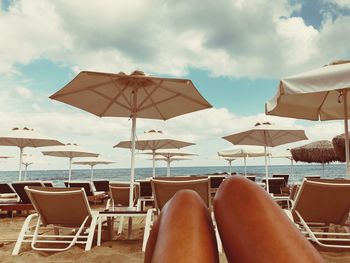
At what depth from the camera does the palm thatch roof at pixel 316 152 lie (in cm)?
1493

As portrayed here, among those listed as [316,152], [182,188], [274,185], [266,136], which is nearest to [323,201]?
[182,188]

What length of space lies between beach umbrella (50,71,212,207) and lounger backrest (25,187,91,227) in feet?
2.69

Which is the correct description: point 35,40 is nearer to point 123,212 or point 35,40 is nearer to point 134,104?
point 134,104

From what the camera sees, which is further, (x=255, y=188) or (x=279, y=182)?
(x=279, y=182)

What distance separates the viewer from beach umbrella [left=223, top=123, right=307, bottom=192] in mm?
7964

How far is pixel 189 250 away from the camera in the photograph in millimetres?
550

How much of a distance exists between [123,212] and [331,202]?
7.56 feet

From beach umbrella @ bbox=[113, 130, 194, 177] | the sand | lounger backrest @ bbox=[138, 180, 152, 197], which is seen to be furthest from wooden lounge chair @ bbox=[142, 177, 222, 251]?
beach umbrella @ bbox=[113, 130, 194, 177]

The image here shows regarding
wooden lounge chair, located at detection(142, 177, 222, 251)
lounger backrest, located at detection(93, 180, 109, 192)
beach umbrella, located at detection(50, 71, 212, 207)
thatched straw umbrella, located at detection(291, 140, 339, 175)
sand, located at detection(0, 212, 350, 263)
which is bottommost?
sand, located at detection(0, 212, 350, 263)

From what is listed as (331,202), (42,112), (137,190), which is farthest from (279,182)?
(42,112)

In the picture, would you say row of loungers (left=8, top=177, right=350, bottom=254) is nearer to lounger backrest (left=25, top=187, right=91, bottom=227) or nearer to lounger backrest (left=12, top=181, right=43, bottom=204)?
lounger backrest (left=25, top=187, right=91, bottom=227)

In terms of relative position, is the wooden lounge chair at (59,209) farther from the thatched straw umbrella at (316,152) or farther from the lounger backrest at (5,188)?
the thatched straw umbrella at (316,152)

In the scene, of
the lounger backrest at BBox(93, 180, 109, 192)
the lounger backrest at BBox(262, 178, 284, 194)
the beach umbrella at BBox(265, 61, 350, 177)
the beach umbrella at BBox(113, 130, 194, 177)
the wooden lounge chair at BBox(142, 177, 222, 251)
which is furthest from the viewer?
the lounger backrest at BBox(93, 180, 109, 192)

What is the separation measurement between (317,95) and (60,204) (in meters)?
4.49
